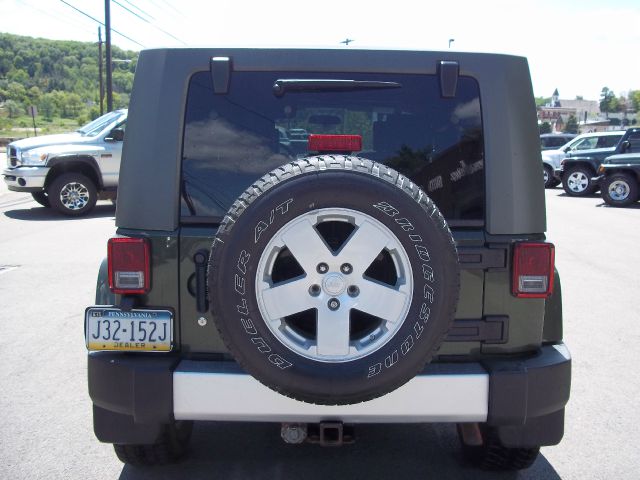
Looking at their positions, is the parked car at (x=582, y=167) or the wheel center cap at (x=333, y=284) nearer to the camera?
the wheel center cap at (x=333, y=284)

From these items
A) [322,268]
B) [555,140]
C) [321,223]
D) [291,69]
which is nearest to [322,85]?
[291,69]

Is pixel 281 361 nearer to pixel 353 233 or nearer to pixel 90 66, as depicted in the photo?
pixel 353 233

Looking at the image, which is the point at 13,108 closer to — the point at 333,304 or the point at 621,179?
the point at 621,179

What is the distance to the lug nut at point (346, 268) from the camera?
2.35 metres

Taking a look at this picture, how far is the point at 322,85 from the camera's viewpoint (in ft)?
8.63

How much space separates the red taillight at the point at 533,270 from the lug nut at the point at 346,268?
0.75 metres

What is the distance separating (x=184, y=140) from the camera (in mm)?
2650

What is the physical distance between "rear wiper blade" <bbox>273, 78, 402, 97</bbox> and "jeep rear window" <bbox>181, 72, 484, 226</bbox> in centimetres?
1

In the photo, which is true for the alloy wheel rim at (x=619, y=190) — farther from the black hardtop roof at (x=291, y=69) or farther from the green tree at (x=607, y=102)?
the green tree at (x=607, y=102)

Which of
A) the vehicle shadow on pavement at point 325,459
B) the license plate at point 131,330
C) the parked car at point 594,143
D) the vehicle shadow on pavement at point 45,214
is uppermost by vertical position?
the parked car at point 594,143

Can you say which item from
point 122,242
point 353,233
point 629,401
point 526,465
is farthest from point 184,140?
point 629,401

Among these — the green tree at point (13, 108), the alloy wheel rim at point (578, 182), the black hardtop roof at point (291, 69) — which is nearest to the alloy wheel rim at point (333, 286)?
the black hardtop roof at point (291, 69)

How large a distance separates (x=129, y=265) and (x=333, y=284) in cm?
89

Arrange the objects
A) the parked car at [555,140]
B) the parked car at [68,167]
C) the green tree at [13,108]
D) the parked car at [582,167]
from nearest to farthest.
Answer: the parked car at [68,167]
the parked car at [582,167]
the parked car at [555,140]
the green tree at [13,108]
